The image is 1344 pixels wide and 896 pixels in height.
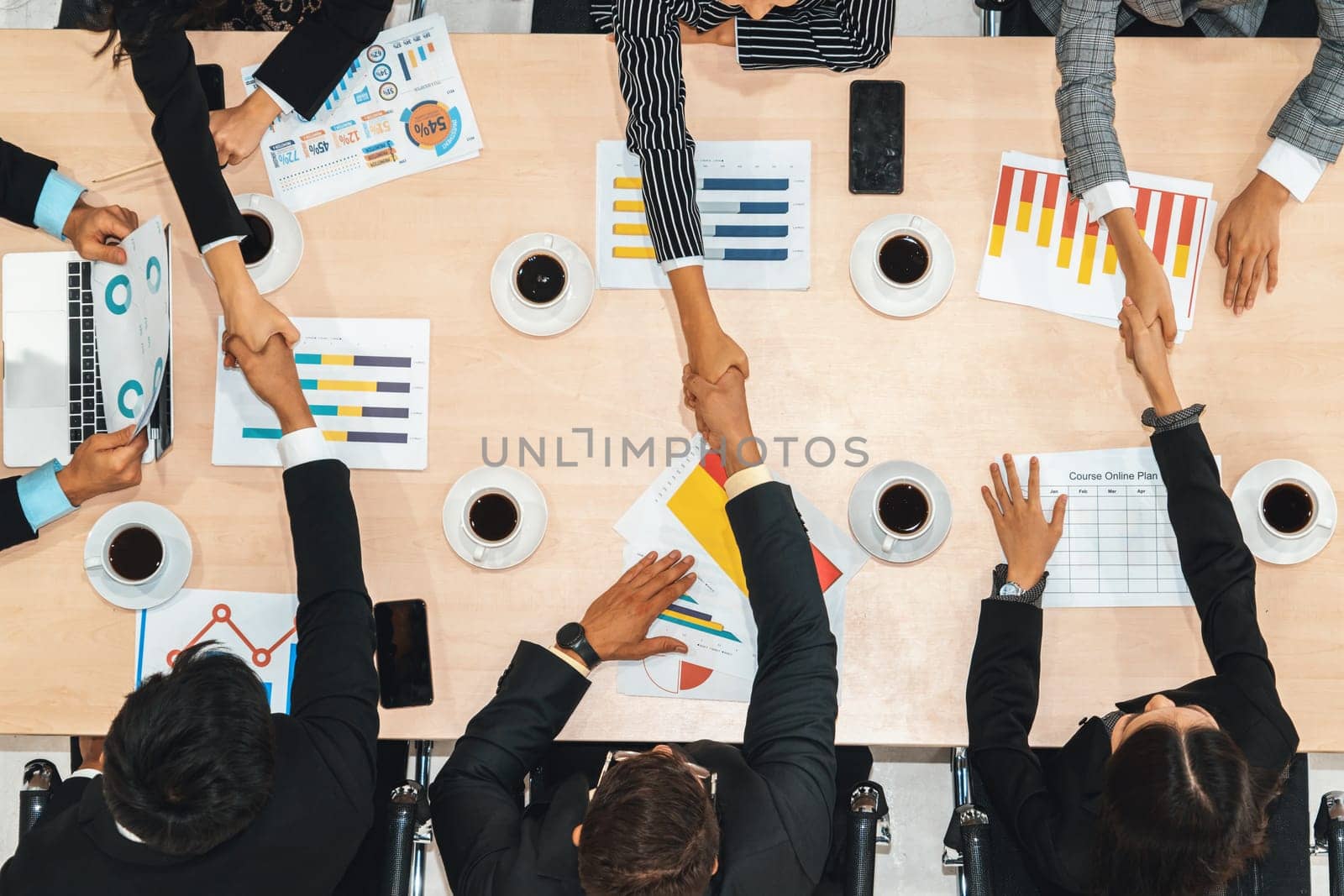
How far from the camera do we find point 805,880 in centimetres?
134

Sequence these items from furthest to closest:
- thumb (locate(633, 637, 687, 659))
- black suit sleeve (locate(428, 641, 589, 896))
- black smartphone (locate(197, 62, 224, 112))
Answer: black smartphone (locate(197, 62, 224, 112)) → thumb (locate(633, 637, 687, 659)) → black suit sleeve (locate(428, 641, 589, 896))

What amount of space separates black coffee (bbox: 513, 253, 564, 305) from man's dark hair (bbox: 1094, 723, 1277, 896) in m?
0.99

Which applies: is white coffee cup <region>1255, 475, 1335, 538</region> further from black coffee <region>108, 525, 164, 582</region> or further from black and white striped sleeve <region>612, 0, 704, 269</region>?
black coffee <region>108, 525, 164, 582</region>

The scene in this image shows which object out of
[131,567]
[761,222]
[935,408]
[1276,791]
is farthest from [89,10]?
[1276,791]

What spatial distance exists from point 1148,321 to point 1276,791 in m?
0.66

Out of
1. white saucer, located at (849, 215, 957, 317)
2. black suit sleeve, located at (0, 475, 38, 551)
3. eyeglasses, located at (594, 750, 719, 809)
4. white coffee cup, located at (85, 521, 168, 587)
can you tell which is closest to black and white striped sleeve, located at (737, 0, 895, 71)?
white saucer, located at (849, 215, 957, 317)

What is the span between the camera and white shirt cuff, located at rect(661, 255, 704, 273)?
1.47 m

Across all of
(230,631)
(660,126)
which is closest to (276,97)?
(660,126)

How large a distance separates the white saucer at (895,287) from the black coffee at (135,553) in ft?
3.59

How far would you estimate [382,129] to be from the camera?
1568 millimetres

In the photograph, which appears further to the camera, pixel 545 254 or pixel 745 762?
pixel 545 254

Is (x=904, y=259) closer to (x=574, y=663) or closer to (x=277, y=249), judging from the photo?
(x=574, y=663)

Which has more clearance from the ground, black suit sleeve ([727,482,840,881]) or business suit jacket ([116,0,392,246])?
business suit jacket ([116,0,392,246])

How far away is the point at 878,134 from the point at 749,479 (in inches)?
22.2
